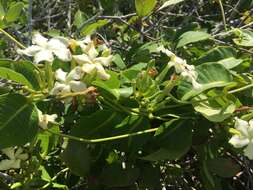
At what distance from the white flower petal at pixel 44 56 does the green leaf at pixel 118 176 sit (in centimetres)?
25

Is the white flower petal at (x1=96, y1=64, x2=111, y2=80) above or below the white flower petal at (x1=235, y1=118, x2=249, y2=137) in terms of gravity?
above

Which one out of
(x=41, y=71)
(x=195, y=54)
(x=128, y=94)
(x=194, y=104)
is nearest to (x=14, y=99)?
(x=41, y=71)

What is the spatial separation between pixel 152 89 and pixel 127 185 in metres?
0.19

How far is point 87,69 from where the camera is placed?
2.64 feet

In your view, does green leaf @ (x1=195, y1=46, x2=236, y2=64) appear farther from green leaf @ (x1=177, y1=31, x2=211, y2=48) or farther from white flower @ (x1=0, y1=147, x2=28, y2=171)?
white flower @ (x1=0, y1=147, x2=28, y2=171)

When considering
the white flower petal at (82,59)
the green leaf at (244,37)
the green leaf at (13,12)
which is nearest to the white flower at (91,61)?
the white flower petal at (82,59)

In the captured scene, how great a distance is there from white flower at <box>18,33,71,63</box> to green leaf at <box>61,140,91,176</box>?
0.56 ft

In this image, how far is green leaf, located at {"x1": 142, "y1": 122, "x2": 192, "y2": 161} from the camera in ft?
3.01

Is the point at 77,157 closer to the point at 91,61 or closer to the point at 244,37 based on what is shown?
the point at 91,61

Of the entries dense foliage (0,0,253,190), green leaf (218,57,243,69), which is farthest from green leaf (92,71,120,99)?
green leaf (218,57,243,69)

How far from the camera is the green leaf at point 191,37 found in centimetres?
108

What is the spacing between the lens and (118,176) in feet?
3.14

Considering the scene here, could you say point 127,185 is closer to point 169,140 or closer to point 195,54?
point 169,140

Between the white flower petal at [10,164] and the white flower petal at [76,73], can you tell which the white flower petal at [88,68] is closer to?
the white flower petal at [76,73]
